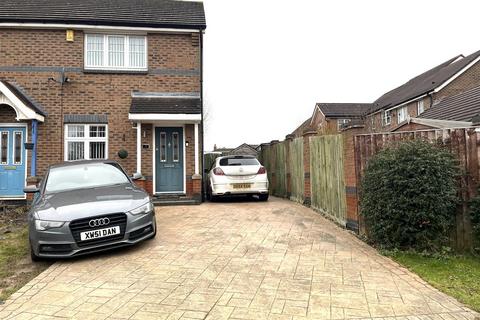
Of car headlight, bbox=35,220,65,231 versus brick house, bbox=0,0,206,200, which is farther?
brick house, bbox=0,0,206,200

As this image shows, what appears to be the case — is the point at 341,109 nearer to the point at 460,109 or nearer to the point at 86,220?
the point at 460,109

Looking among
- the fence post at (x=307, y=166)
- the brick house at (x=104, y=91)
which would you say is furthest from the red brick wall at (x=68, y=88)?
the fence post at (x=307, y=166)

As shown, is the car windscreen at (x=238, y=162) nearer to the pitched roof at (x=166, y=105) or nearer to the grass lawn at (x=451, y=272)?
the pitched roof at (x=166, y=105)

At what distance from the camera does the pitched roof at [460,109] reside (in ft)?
30.4

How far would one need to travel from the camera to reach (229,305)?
3.50m

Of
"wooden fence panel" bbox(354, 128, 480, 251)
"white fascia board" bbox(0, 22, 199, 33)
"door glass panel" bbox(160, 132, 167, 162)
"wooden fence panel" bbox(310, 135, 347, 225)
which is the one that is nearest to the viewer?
"wooden fence panel" bbox(354, 128, 480, 251)

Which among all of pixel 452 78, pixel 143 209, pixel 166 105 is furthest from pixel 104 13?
pixel 452 78

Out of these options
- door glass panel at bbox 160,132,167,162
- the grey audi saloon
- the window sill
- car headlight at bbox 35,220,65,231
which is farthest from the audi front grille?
the window sill

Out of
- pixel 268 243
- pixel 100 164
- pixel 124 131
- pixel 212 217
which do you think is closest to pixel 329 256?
pixel 268 243

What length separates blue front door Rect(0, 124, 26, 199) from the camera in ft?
34.5

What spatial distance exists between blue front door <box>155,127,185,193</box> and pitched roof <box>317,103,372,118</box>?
30.7 metres

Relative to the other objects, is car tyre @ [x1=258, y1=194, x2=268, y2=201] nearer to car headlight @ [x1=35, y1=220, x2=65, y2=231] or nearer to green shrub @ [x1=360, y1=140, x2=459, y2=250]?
green shrub @ [x1=360, y1=140, x2=459, y2=250]

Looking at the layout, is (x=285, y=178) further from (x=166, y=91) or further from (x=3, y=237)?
(x=3, y=237)

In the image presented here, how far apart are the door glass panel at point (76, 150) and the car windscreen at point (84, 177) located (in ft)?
14.5
